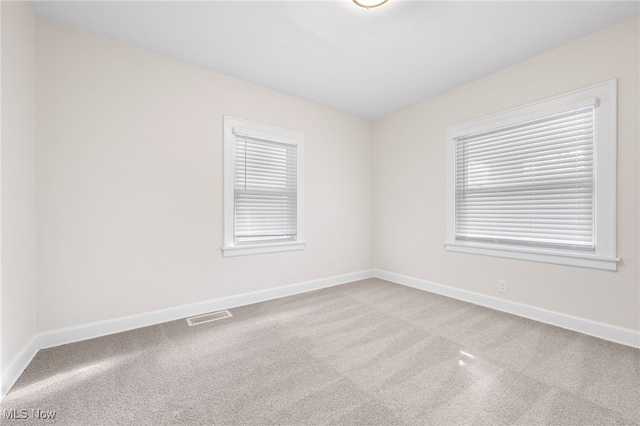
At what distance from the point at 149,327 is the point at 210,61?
2.65 m

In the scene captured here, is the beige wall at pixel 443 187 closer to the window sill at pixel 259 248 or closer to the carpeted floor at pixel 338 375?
the carpeted floor at pixel 338 375

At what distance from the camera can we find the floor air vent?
2.58m

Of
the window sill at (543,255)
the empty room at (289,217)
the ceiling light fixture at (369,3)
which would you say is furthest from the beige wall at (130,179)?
the window sill at (543,255)

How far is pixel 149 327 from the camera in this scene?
2439mm

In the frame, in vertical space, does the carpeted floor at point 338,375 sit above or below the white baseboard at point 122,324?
below

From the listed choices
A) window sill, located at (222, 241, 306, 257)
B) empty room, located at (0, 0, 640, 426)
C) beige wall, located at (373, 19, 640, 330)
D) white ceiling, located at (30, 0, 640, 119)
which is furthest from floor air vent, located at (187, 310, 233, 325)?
white ceiling, located at (30, 0, 640, 119)

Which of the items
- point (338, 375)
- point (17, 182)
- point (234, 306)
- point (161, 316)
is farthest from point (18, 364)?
point (338, 375)

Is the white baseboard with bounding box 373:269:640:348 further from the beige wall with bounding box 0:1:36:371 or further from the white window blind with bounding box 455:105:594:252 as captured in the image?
the beige wall with bounding box 0:1:36:371

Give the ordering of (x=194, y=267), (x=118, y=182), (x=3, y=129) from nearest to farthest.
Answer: (x=3, y=129), (x=118, y=182), (x=194, y=267)

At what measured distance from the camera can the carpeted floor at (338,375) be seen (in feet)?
4.62

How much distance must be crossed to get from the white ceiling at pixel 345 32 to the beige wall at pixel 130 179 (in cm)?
25

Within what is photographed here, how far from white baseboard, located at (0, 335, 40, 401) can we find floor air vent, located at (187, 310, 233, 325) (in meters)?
1.05

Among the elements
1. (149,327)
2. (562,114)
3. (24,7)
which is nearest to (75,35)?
(24,7)

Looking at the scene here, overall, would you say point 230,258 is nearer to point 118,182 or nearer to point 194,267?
point 194,267
